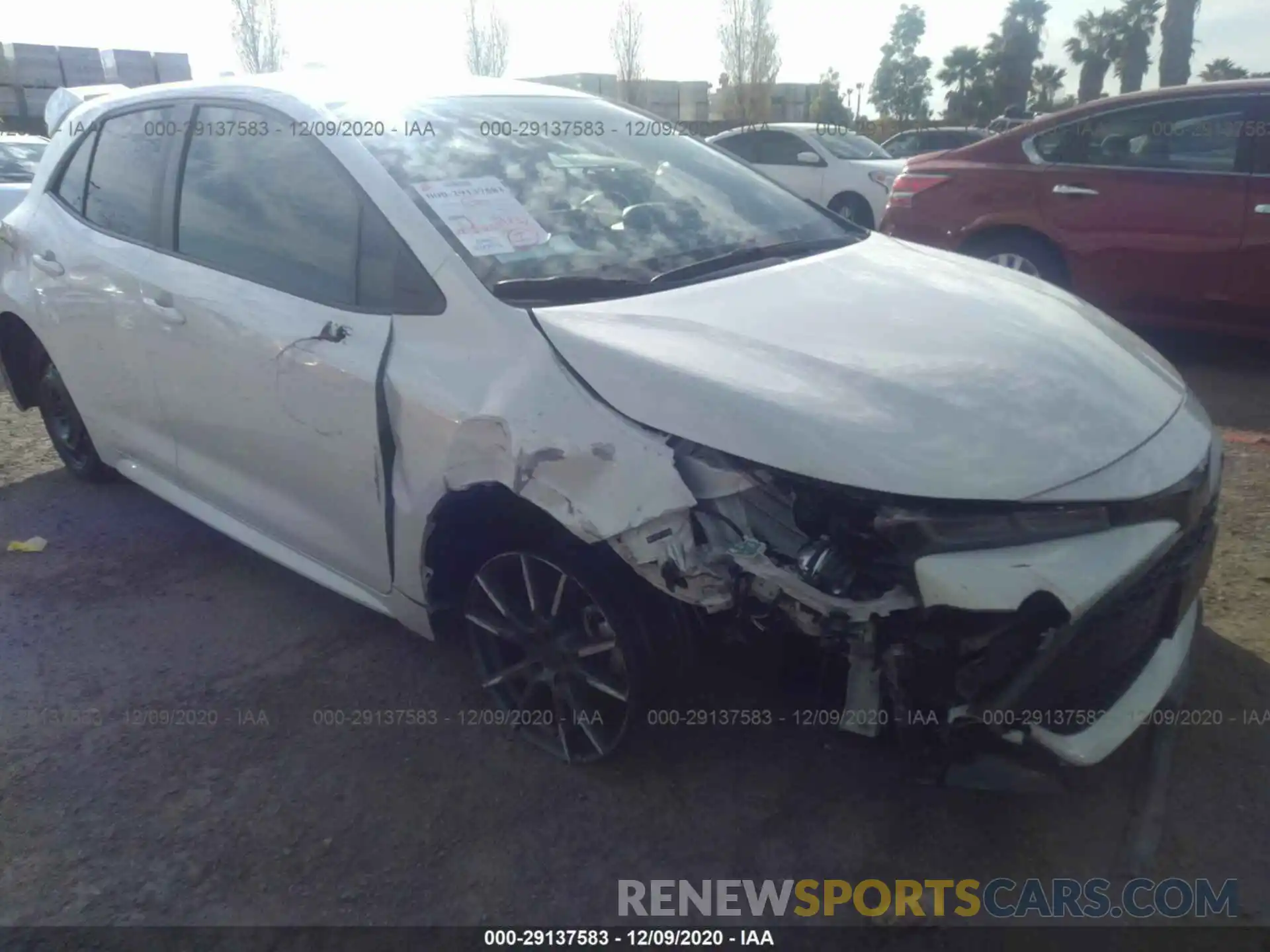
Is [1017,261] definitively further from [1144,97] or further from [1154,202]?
[1144,97]

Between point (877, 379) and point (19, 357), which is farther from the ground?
point (877, 379)

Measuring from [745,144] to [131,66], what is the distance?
73.6 ft

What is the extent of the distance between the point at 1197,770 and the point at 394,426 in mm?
2195

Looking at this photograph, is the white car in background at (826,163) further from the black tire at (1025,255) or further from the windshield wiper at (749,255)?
the windshield wiper at (749,255)

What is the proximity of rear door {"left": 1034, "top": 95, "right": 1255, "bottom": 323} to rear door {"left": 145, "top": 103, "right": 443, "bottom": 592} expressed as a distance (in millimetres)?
4620

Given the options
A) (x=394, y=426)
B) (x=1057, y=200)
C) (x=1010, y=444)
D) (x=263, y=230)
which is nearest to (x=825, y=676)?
(x=1010, y=444)

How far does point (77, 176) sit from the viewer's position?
4.12 meters

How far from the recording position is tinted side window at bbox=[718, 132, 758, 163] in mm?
13234

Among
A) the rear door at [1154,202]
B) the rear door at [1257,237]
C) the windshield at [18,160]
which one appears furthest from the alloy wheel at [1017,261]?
A: the windshield at [18,160]

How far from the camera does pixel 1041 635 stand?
2.08 m

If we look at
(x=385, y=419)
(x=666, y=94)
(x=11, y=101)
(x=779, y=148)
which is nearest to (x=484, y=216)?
(x=385, y=419)

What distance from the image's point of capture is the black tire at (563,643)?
95.4 inches

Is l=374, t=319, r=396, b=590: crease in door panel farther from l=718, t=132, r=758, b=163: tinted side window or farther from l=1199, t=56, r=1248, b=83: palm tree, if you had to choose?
l=1199, t=56, r=1248, b=83: palm tree

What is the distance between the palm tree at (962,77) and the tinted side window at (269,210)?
133ft
